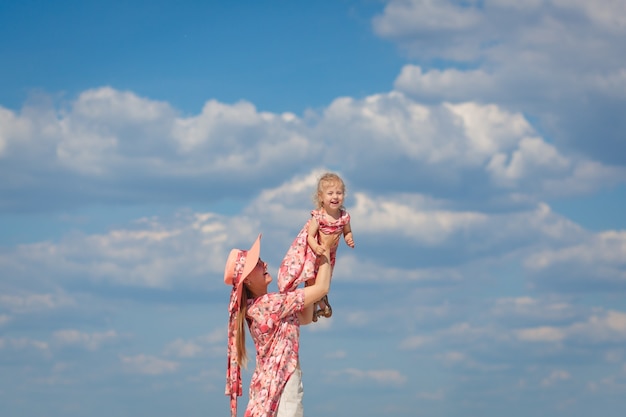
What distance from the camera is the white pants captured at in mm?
13102

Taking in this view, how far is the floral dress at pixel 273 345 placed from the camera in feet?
43.1

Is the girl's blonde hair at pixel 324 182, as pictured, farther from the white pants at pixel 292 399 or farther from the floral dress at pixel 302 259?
the white pants at pixel 292 399

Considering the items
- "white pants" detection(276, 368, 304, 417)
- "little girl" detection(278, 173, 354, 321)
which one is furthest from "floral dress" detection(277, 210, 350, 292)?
"white pants" detection(276, 368, 304, 417)

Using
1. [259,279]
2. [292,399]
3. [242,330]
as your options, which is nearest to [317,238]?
[259,279]

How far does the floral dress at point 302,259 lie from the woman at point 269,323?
10 cm

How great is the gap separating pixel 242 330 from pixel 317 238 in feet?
4.94

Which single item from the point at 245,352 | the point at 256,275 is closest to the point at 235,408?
the point at 245,352

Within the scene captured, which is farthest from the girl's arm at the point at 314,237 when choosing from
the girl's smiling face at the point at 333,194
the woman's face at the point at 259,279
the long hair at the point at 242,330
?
the long hair at the point at 242,330

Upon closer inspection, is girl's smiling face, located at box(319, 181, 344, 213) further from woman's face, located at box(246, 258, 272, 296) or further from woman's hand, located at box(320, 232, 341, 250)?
woman's face, located at box(246, 258, 272, 296)

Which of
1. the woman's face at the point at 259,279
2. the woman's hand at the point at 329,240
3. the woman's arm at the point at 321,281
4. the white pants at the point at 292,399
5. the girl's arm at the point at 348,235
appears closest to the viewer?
the white pants at the point at 292,399

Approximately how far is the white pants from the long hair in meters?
0.78

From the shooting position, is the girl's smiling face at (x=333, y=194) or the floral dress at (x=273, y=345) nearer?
the floral dress at (x=273, y=345)

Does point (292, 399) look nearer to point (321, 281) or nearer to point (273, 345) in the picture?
point (273, 345)

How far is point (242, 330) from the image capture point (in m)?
13.5
